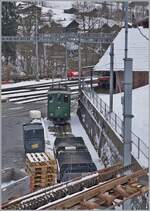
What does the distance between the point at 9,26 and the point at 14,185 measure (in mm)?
19664

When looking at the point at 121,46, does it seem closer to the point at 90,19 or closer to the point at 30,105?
the point at 30,105

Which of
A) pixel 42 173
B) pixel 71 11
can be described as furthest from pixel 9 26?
pixel 42 173

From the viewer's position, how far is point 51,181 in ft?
39.7

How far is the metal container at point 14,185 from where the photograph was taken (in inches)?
351

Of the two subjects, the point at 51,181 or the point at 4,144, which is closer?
the point at 51,181

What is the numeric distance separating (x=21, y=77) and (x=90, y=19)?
798 cm

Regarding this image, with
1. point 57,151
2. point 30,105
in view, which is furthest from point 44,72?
point 57,151

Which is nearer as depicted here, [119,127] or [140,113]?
[119,127]

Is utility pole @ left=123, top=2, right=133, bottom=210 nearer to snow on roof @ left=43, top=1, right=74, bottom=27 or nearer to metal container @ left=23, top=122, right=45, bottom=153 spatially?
metal container @ left=23, top=122, right=45, bottom=153

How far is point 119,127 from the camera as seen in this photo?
42.6 feet

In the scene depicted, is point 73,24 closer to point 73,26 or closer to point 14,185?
point 73,26

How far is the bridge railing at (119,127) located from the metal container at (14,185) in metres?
2.57

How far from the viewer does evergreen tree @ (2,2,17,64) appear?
24484mm

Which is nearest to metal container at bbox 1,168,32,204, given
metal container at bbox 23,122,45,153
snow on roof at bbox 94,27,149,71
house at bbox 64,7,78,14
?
metal container at bbox 23,122,45,153
